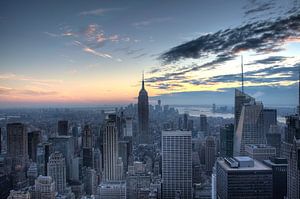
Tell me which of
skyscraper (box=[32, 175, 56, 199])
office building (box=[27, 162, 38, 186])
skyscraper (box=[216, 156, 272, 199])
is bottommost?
skyscraper (box=[32, 175, 56, 199])

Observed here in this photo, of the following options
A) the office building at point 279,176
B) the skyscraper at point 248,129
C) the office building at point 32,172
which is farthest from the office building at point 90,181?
the office building at point 279,176

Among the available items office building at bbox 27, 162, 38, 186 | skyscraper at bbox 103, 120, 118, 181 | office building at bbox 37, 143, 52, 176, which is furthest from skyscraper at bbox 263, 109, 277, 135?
office building at bbox 37, 143, 52, 176

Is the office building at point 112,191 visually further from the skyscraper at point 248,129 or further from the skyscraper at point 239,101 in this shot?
the skyscraper at point 239,101

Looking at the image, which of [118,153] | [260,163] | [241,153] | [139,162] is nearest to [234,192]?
[260,163]

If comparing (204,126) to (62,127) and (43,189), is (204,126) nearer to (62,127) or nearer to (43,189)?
(62,127)

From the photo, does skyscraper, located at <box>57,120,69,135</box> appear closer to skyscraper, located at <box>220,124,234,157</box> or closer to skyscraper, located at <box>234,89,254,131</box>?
skyscraper, located at <box>234,89,254,131</box>

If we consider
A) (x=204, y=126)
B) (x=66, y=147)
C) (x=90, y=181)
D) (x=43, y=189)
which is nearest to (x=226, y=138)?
(x=204, y=126)
